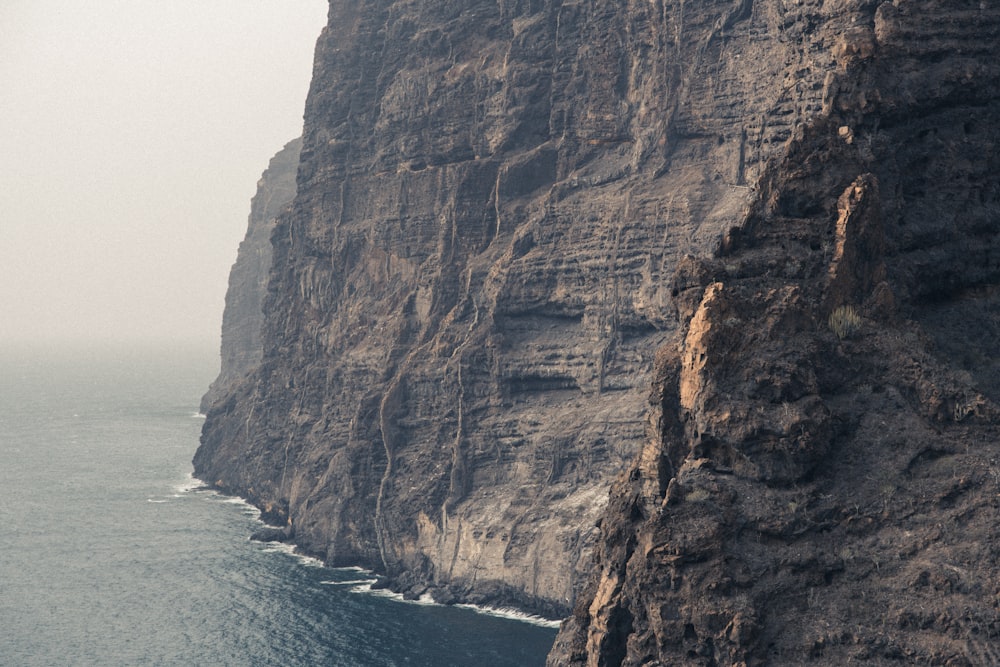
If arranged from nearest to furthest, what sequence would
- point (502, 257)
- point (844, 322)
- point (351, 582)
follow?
point (844, 322) < point (351, 582) < point (502, 257)

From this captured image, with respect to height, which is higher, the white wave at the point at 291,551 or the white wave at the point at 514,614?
the white wave at the point at 514,614

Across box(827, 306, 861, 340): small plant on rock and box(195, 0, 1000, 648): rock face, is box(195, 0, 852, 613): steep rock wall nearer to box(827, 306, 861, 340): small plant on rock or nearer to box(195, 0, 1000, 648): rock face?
box(195, 0, 1000, 648): rock face

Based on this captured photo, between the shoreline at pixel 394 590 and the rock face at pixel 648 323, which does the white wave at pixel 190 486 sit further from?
the shoreline at pixel 394 590

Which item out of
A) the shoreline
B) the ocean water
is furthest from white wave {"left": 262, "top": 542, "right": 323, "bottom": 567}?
the ocean water

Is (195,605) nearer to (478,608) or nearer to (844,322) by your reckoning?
(478,608)

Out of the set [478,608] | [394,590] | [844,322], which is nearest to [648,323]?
[478,608]

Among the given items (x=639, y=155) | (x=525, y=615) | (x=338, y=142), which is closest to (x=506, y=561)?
(x=525, y=615)

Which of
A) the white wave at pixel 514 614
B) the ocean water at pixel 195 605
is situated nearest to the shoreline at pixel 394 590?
the white wave at pixel 514 614
